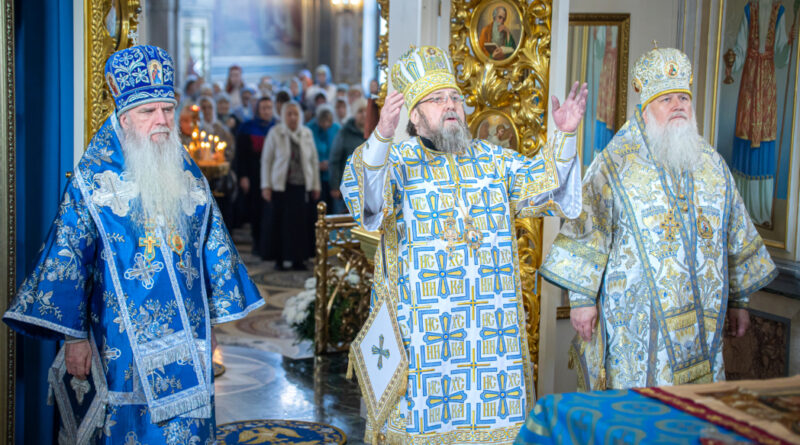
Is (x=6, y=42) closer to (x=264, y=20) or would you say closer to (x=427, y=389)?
(x=427, y=389)

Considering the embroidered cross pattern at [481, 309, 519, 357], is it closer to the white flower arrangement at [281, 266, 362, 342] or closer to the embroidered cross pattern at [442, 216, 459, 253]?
the embroidered cross pattern at [442, 216, 459, 253]

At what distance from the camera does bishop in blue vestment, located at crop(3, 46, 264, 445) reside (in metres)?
3.08

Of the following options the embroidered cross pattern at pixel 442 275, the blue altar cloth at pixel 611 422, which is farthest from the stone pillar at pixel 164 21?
the blue altar cloth at pixel 611 422

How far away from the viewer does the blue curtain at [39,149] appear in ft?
11.9

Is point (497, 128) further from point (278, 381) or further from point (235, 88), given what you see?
point (235, 88)

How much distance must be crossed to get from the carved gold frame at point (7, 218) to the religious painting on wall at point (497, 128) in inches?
81.5

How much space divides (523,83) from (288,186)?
6.72m

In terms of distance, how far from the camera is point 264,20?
50.4ft

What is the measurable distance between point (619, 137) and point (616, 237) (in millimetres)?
417

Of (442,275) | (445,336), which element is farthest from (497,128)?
(445,336)

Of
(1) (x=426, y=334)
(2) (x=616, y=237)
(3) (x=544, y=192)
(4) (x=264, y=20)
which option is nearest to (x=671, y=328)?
(2) (x=616, y=237)

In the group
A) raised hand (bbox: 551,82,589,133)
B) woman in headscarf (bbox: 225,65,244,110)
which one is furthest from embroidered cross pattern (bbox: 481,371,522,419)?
woman in headscarf (bbox: 225,65,244,110)

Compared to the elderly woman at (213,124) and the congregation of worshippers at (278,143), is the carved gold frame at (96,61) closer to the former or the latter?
the congregation of worshippers at (278,143)

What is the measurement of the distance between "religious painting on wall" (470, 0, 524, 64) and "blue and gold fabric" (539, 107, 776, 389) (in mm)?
861
